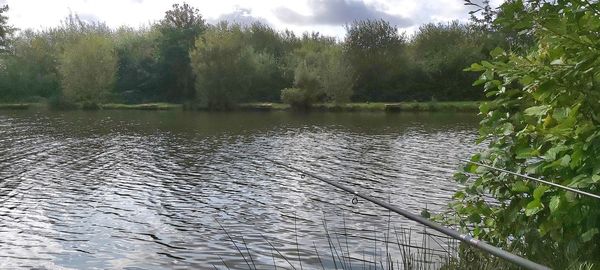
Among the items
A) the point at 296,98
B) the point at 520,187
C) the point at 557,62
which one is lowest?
the point at 296,98

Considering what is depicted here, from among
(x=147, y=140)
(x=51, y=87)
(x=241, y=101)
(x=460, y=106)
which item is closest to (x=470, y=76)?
(x=460, y=106)

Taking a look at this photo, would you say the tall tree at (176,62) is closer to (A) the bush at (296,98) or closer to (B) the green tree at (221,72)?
(B) the green tree at (221,72)

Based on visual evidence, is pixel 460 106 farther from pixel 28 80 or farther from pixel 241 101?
pixel 28 80

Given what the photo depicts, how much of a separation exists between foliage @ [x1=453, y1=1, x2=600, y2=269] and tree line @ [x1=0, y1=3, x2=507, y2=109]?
2033 inches

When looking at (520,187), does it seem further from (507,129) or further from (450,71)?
(450,71)

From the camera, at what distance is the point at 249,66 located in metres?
61.6

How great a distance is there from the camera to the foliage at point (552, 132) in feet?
13.5

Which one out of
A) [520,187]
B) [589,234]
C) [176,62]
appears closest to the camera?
[589,234]

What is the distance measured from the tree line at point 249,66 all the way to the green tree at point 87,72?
0.37 feet

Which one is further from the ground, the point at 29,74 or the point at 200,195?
the point at 29,74

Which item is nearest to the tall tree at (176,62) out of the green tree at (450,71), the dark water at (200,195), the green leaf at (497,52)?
the green tree at (450,71)

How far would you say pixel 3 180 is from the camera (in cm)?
1705

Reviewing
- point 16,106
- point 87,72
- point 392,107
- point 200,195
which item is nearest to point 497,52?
point 200,195

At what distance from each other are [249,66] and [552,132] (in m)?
58.1
